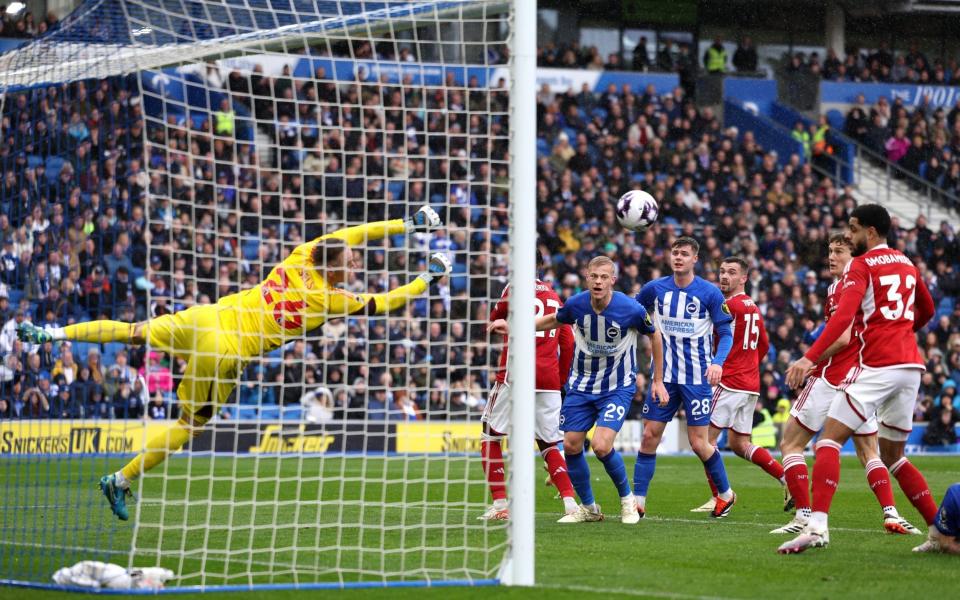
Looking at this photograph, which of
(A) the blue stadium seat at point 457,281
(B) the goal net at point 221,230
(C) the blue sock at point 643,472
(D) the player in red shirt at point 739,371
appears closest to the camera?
(B) the goal net at point 221,230

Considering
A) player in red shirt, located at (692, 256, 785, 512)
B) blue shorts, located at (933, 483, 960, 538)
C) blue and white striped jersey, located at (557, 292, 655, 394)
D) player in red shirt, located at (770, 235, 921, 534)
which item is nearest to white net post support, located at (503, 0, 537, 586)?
player in red shirt, located at (770, 235, 921, 534)

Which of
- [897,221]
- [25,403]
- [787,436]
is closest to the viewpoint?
[787,436]

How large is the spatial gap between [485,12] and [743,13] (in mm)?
28367

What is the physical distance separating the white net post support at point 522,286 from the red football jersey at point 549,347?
389 centimetres

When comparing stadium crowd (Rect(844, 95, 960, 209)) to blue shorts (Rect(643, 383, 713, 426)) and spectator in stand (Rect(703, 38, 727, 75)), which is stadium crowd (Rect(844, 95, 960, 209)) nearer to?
spectator in stand (Rect(703, 38, 727, 75))

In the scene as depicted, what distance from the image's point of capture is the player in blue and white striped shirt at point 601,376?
33.2 ft

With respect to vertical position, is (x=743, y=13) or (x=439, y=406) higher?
(x=743, y=13)

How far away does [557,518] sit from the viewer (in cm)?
1061

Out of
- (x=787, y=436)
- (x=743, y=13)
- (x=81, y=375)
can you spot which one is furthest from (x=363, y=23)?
(x=743, y=13)

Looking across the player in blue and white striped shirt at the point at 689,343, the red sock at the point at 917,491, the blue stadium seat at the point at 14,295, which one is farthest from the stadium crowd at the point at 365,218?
the red sock at the point at 917,491

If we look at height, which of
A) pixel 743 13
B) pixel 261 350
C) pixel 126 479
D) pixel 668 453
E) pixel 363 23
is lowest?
pixel 668 453

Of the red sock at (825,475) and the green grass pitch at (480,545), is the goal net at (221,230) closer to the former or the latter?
the green grass pitch at (480,545)

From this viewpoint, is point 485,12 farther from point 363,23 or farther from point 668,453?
point 668,453

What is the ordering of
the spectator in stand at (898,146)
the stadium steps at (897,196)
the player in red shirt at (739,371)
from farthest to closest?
the spectator in stand at (898,146) < the stadium steps at (897,196) < the player in red shirt at (739,371)
